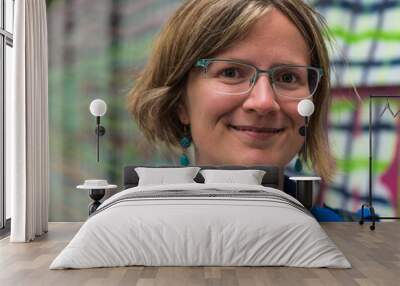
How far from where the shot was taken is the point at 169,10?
6.63 metres

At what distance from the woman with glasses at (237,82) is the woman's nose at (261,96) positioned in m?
0.01

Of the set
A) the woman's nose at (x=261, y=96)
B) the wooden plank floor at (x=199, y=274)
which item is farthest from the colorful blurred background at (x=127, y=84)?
the wooden plank floor at (x=199, y=274)

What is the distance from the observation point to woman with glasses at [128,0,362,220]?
20.5 ft

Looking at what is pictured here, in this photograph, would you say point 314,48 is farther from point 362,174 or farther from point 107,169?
point 107,169

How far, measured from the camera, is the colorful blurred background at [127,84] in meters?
6.67

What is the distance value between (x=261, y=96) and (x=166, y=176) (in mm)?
1325

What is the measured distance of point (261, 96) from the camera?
6242mm

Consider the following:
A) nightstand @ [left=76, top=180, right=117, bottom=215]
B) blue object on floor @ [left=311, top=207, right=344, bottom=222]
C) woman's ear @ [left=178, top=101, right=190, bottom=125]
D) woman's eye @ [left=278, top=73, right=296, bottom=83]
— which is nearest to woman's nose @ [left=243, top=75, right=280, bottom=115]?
woman's eye @ [left=278, top=73, right=296, bottom=83]

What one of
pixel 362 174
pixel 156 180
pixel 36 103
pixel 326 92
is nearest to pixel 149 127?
pixel 156 180

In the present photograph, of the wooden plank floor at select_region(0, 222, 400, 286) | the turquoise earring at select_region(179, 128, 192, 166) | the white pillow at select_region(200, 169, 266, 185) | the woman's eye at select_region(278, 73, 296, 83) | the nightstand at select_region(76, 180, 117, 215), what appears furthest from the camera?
the turquoise earring at select_region(179, 128, 192, 166)

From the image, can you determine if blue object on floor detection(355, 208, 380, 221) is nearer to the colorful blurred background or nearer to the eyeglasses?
the colorful blurred background

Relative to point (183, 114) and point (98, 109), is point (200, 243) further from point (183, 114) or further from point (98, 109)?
point (98, 109)

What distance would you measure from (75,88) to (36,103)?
1.01 m

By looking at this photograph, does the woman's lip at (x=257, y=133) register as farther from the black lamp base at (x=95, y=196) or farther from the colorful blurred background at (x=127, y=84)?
the black lamp base at (x=95, y=196)
